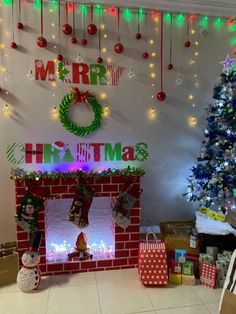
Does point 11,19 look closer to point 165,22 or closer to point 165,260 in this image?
point 165,22

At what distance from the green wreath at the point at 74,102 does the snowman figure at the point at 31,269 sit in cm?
107

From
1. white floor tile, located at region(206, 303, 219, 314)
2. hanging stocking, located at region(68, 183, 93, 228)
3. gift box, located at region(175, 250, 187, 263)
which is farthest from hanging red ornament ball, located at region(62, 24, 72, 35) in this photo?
white floor tile, located at region(206, 303, 219, 314)

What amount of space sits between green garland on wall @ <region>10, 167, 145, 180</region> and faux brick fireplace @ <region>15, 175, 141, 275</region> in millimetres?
33

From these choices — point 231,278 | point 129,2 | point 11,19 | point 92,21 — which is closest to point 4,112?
point 11,19

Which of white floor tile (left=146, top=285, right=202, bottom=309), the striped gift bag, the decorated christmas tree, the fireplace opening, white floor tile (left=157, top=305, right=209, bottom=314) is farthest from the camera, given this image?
the fireplace opening

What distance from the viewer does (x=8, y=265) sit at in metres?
2.58

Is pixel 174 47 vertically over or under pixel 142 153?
over

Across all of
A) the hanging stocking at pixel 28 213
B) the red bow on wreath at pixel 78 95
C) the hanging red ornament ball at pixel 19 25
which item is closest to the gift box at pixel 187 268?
the hanging stocking at pixel 28 213

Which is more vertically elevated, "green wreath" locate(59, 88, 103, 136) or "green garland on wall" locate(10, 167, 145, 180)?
"green wreath" locate(59, 88, 103, 136)

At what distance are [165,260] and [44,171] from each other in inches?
55.1

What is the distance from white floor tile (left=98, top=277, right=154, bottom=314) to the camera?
222 cm

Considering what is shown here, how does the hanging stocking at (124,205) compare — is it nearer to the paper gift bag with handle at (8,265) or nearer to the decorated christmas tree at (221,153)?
the decorated christmas tree at (221,153)

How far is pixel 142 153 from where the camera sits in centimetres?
309

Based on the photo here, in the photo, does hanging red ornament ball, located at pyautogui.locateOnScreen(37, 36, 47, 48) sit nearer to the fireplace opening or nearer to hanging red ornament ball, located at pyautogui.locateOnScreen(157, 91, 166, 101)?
hanging red ornament ball, located at pyautogui.locateOnScreen(157, 91, 166, 101)
